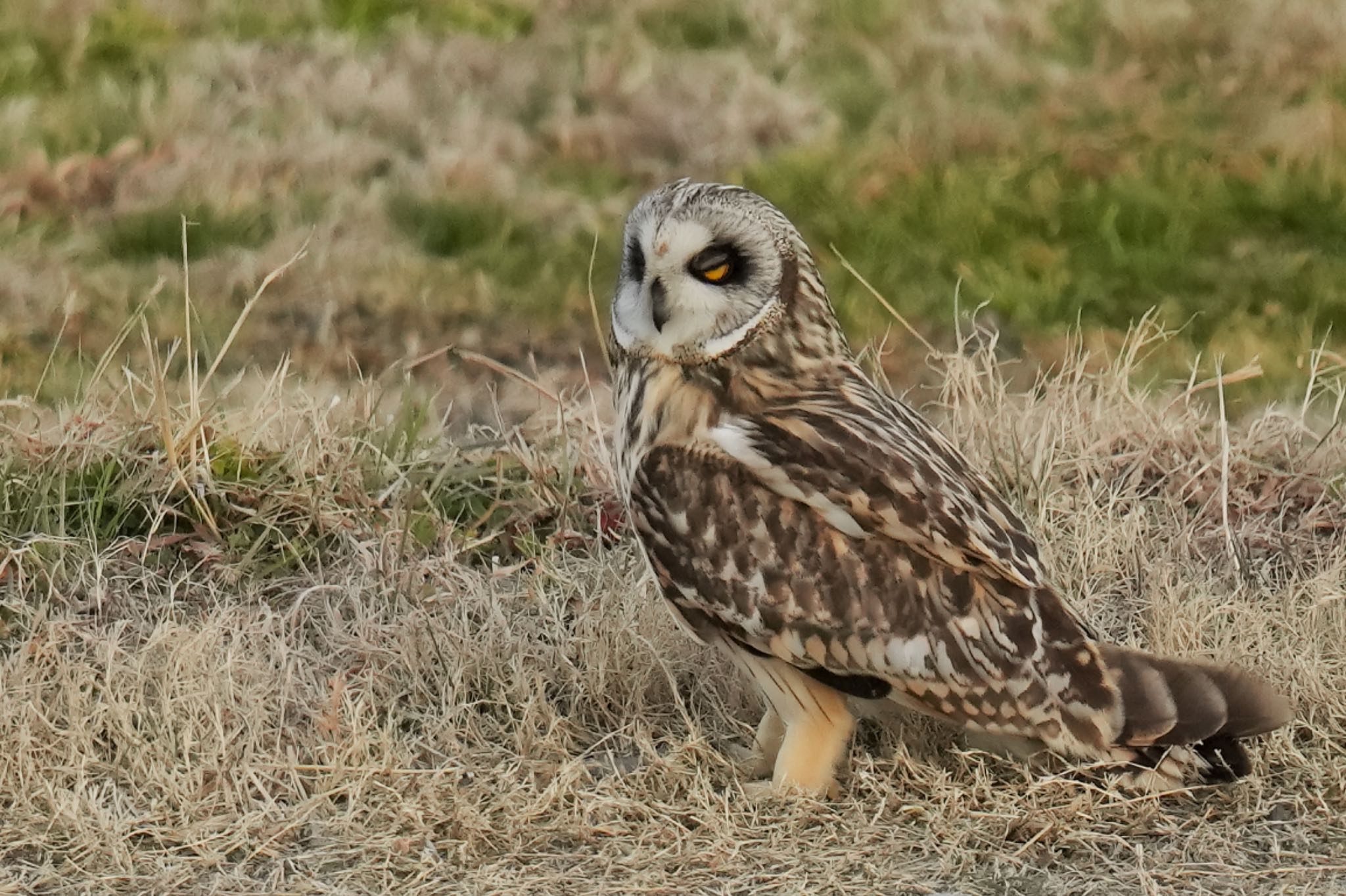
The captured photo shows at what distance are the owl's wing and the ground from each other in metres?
0.32

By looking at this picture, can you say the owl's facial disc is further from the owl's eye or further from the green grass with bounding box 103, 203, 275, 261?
the green grass with bounding box 103, 203, 275, 261

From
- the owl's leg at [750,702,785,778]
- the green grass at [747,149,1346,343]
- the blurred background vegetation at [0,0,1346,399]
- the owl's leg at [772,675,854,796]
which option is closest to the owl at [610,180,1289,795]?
the owl's leg at [772,675,854,796]

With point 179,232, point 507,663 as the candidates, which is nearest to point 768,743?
point 507,663

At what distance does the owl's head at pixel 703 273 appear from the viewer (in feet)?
14.6

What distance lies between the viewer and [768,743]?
489 cm

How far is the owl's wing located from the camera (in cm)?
443

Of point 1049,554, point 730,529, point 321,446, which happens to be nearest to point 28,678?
point 321,446

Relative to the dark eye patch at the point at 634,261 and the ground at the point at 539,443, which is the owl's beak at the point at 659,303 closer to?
the dark eye patch at the point at 634,261

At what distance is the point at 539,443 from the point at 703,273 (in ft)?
5.96

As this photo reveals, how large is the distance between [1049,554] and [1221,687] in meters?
1.25

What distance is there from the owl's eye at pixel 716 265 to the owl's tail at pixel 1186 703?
1227mm

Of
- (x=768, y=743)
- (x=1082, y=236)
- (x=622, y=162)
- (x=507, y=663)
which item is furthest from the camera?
(x=622, y=162)

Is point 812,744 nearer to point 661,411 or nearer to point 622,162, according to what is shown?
point 661,411

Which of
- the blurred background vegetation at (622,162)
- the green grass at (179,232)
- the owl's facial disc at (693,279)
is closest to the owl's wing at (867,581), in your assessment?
the owl's facial disc at (693,279)
